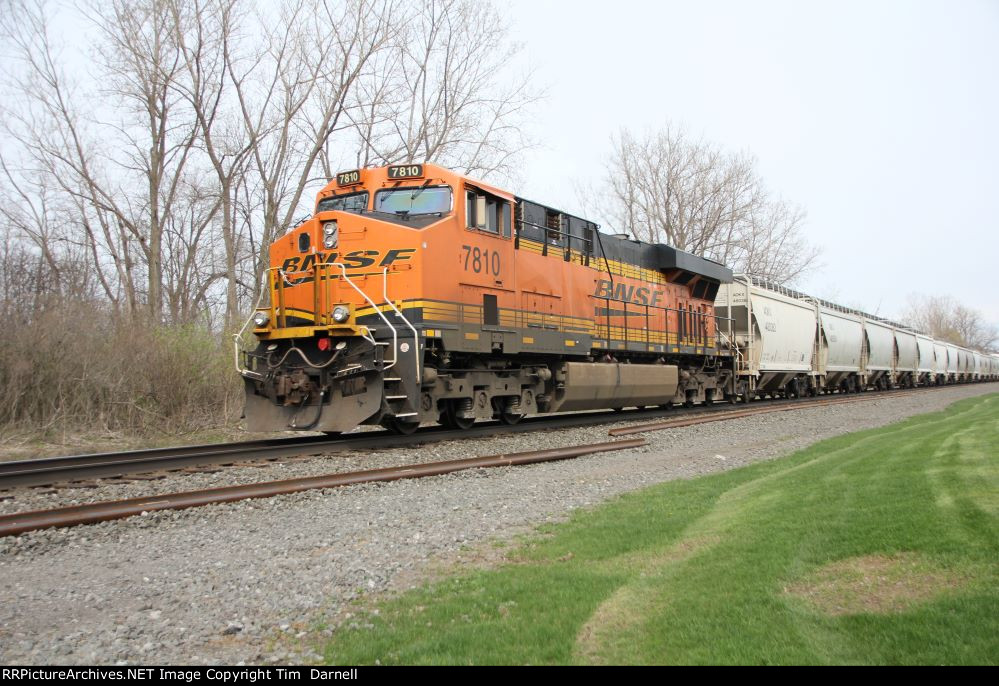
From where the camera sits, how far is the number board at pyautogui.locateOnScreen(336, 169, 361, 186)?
1159 cm

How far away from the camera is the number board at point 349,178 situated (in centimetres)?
1159

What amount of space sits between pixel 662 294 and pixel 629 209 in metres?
23.2

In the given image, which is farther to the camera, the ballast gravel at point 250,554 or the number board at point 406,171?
the number board at point 406,171

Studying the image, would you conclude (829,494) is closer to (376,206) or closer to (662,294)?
(376,206)

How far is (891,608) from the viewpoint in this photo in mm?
3400

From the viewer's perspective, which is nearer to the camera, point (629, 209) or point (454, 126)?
point (454, 126)

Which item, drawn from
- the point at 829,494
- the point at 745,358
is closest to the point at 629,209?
the point at 745,358

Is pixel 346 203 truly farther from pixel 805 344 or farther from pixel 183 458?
pixel 805 344

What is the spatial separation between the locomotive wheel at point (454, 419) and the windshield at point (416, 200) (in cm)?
329

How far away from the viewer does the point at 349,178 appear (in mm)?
11656

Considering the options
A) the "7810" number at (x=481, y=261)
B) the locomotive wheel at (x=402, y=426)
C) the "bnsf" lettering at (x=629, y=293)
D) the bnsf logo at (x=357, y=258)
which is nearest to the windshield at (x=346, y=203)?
the bnsf logo at (x=357, y=258)

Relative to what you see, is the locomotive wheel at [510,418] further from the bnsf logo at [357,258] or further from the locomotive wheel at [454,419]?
the bnsf logo at [357,258]

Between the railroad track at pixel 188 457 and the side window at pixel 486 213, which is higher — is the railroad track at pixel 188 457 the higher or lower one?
the lower one

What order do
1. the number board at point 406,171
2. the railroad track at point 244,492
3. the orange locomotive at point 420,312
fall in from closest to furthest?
the railroad track at point 244,492, the orange locomotive at point 420,312, the number board at point 406,171
